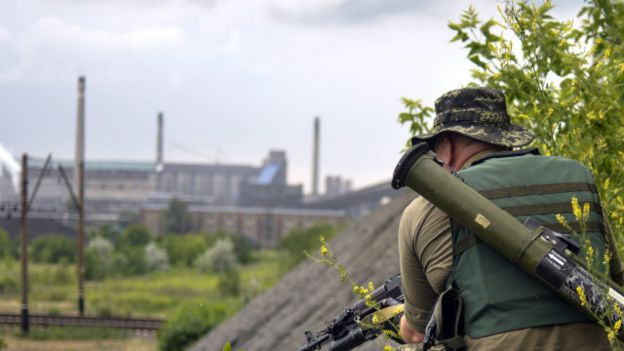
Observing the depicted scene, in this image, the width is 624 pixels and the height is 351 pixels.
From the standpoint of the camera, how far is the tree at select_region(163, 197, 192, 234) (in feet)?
279

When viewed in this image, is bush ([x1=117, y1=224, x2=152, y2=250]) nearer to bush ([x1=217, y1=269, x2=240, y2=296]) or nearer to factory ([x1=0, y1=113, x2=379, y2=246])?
factory ([x1=0, y1=113, x2=379, y2=246])

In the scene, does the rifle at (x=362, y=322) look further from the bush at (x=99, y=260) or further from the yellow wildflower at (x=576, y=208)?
the bush at (x=99, y=260)

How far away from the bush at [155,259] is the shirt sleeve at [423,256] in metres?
56.2

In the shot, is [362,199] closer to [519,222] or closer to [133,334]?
[133,334]

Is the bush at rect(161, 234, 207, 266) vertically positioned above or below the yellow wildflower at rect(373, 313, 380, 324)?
below

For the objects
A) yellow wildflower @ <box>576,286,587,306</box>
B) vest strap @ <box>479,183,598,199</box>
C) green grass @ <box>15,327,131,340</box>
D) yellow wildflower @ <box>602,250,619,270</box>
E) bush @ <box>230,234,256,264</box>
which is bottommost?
bush @ <box>230,234,256,264</box>

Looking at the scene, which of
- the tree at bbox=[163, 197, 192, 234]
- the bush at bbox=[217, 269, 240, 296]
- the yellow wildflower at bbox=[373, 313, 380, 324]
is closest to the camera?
the yellow wildflower at bbox=[373, 313, 380, 324]

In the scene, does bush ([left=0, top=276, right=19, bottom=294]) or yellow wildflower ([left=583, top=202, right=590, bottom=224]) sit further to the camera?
bush ([left=0, top=276, right=19, bottom=294])

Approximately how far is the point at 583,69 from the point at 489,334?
1.91 metres

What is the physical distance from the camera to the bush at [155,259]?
2328 inches

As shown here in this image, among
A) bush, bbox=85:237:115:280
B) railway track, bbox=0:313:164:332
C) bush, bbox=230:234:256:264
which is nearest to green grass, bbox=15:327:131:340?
railway track, bbox=0:313:164:332

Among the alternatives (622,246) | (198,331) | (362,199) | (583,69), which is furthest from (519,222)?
(362,199)

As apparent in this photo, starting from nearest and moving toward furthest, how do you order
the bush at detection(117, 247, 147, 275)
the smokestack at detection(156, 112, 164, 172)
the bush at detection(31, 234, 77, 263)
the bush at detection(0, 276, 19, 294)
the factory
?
1. the bush at detection(0, 276, 19, 294)
2. the bush at detection(31, 234, 77, 263)
3. the bush at detection(117, 247, 147, 275)
4. the factory
5. the smokestack at detection(156, 112, 164, 172)

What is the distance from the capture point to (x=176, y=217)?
280 ft
